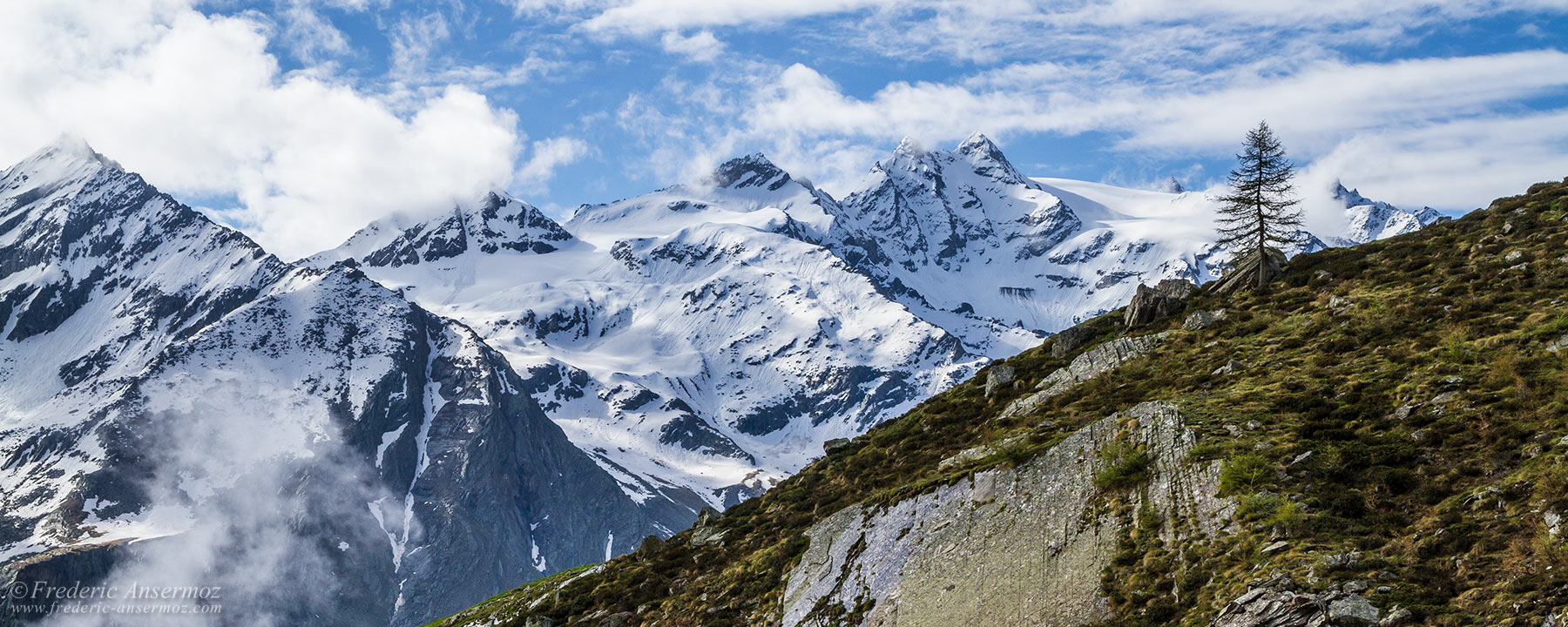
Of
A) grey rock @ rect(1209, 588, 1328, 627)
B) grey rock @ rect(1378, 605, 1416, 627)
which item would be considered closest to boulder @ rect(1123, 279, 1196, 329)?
grey rock @ rect(1209, 588, 1328, 627)

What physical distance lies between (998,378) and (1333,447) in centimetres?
1997

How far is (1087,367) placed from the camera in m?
44.1

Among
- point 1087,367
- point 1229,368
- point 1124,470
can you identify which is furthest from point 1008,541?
point 1087,367

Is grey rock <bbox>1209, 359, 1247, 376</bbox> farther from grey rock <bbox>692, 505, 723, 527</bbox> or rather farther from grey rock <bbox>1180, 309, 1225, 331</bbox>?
grey rock <bbox>692, 505, 723, 527</bbox>

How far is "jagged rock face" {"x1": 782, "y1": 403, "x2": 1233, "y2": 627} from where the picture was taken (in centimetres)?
2841

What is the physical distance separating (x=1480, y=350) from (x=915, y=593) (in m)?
17.2

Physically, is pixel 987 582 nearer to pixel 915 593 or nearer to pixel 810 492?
pixel 915 593

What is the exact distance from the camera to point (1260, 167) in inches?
2122

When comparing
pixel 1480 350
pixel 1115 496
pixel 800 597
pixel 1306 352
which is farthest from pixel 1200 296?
pixel 800 597

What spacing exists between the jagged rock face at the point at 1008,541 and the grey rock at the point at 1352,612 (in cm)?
489

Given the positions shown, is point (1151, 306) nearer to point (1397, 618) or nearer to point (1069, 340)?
point (1069, 340)

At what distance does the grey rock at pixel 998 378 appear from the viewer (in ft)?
155

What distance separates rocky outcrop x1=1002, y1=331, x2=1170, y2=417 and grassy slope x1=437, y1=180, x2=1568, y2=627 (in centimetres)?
106

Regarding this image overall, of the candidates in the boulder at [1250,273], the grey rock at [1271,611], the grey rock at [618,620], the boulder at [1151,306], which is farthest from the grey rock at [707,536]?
the boulder at [1250,273]
